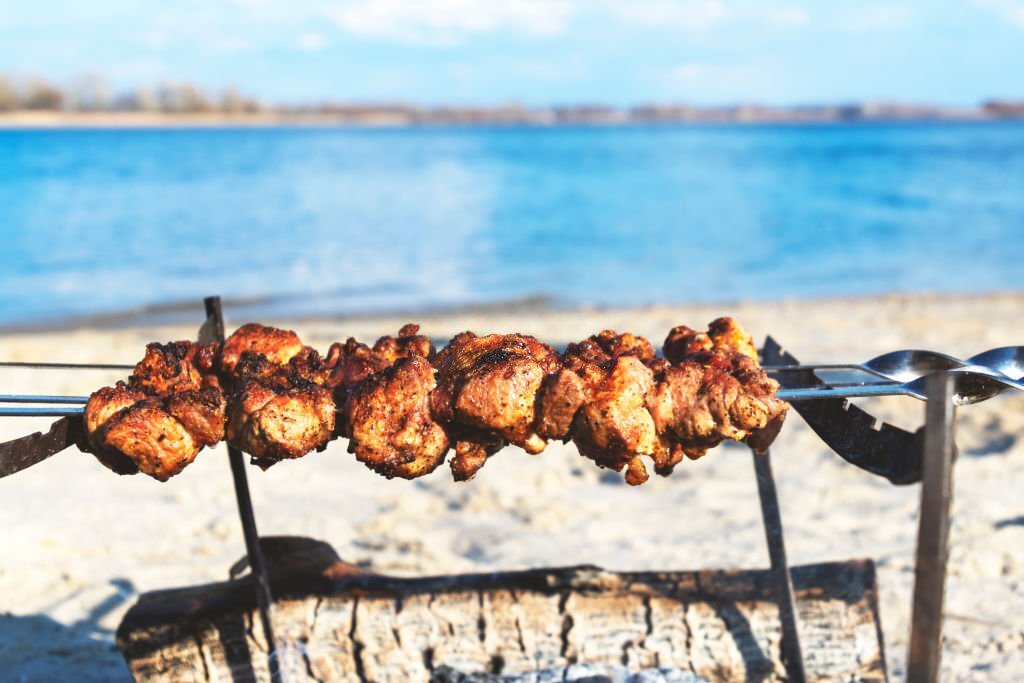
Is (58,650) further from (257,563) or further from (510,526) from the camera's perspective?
(510,526)

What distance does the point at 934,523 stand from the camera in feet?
5.74

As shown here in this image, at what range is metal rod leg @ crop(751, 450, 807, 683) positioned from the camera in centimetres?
325

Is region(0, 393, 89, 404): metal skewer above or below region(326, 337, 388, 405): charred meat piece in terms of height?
below

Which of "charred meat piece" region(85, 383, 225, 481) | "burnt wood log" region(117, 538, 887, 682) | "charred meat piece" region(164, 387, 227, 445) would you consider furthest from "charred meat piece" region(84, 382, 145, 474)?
"burnt wood log" region(117, 538, 887, 682)

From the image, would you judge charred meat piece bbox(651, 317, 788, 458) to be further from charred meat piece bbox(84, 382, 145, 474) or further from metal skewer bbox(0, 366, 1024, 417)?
charred meat piece bbox(84, 382, 145, 474)

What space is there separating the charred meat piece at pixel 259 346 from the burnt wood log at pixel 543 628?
117cm

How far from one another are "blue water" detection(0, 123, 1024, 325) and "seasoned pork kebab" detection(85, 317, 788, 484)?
12293 millimetres

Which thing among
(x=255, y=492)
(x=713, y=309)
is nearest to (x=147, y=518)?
(x=255, y=492)

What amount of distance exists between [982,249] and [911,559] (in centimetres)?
1838

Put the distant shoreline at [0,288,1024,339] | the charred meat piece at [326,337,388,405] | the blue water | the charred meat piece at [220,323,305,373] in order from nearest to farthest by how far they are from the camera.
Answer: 1. the charred meat piece at [326,337,388,405]
2. the charred meat piece at [220,323,305,373]
3. the distant shoreline at [0,288,1024,339]
4. the blue water

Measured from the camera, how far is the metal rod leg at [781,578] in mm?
3250

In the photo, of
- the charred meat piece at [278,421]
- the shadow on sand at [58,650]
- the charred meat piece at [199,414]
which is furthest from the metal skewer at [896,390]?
the shadow on sand at [58,650]

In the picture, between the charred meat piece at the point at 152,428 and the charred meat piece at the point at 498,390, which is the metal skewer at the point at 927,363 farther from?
the charred meat piece at the point at 152,428

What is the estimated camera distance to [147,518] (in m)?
A: 5.33
